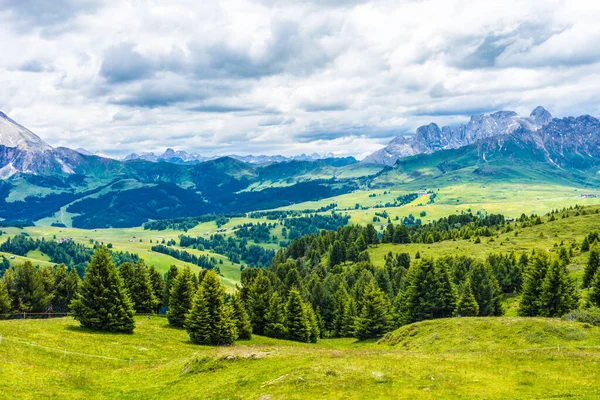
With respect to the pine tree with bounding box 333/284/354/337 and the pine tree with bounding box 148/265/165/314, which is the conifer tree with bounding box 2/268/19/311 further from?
the pine tree with bounding box 333/284/354/337

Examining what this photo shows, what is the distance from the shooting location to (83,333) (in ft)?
208

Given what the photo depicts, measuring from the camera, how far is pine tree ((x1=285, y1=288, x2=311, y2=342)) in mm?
90812

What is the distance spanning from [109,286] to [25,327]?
1371 cm

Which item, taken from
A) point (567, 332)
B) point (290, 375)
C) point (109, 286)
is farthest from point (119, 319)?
point (567, 332)

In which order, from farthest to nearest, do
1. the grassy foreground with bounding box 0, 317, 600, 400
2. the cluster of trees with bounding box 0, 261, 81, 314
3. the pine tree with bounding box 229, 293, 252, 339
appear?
1. the cluster of trees with bounding box 0, 261, 81, 314
2. the pine tree with bounding box 229, 293, 252, 339
3. the grassy foreground with bounding box 0, 317, 600, 400

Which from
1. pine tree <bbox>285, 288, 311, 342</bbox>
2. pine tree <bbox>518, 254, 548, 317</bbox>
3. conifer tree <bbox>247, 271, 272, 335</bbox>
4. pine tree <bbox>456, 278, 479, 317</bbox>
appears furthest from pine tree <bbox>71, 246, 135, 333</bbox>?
pine tree <bbox>518, 254, 548, 317</bbox>

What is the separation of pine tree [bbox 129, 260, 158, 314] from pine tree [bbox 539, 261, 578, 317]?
292ft

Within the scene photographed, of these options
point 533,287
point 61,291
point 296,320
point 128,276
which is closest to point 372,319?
point 296,320

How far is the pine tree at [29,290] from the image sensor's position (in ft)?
338

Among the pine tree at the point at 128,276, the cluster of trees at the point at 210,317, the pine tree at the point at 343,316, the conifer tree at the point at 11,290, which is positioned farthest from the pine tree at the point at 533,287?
the conifer tree at the point at 11,290

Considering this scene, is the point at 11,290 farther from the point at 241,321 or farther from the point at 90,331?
the point at 241,321

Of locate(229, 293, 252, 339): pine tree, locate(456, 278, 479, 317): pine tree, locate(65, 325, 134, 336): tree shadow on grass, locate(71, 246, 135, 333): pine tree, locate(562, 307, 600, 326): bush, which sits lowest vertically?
locate(456, 278, 479, 317): pine tree

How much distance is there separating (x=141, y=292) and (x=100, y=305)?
3403cm

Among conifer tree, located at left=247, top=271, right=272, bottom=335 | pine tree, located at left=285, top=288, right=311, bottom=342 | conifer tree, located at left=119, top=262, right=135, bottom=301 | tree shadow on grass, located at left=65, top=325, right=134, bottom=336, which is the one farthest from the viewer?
conifer tree, located at left=119, top=262, right=135, bottom=301
